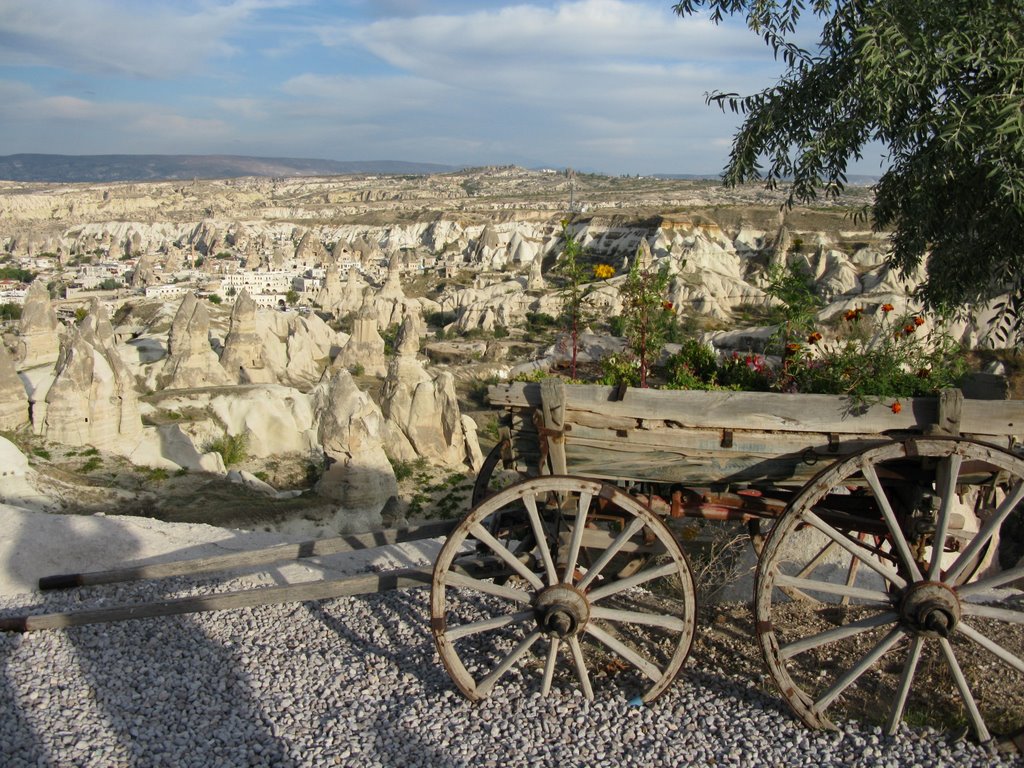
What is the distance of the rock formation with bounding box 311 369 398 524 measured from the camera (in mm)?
15992

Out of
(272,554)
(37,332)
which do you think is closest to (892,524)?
(272,554)

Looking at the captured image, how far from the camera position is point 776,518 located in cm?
394

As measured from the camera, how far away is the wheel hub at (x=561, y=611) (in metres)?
3.90

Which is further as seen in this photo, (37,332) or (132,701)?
(37,332)

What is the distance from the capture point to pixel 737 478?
12.8ft

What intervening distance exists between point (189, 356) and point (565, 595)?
78.1 ft

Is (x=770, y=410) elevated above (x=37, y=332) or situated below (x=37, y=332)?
above

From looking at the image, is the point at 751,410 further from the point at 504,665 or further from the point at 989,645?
the point at 504,665

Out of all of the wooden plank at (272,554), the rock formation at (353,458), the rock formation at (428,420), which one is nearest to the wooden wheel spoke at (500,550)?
the wooden plank at (272,554)

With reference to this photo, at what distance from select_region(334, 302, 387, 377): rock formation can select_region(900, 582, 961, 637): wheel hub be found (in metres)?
29.8

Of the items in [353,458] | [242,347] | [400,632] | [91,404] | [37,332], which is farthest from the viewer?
[242,347]

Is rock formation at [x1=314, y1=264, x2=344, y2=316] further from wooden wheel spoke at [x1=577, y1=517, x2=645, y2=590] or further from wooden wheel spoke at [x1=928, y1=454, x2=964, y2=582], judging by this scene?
wooden wheel spoke at [x1=928, y1=454, x2=964, y2=582]

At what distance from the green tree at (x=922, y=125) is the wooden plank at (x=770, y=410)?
4.28 ft

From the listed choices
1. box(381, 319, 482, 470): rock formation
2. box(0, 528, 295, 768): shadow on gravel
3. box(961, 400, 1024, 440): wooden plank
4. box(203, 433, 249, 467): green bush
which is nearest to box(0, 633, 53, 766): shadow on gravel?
box(0, 528, 295, 768): shadow on gravel
